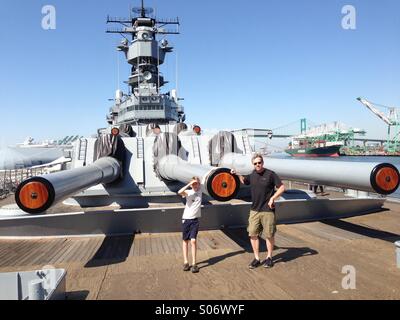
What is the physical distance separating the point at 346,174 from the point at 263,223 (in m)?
1.08

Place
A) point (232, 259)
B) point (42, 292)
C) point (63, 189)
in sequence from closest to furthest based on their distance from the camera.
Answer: point (42, 292), point (63, 189), point (232, 259)

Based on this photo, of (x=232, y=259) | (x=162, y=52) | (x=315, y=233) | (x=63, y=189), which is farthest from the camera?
(x=162, y=52)

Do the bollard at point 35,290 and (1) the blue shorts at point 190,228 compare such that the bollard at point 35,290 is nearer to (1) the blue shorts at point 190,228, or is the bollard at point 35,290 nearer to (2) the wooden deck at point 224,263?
(2) the wooden deck at point 224,263

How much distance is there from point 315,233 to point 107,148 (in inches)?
138

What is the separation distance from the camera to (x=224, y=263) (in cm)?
378

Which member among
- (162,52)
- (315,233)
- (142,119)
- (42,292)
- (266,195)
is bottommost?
(315,233)

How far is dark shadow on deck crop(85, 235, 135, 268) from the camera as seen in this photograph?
3916mm

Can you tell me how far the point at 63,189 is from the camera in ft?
8.61

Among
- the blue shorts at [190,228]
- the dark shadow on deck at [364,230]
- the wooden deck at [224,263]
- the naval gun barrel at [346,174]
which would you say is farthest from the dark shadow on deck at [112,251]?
the dark shadow on deck at [364,230]

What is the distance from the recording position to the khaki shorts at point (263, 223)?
358 cm

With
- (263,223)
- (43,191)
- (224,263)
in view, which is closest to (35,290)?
(43,191)

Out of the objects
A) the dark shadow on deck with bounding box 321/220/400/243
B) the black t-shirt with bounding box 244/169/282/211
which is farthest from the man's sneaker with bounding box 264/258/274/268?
the dark shadow on deck with bounding box 321/220/400/243

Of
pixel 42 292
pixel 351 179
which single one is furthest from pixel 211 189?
pixel 42 292
